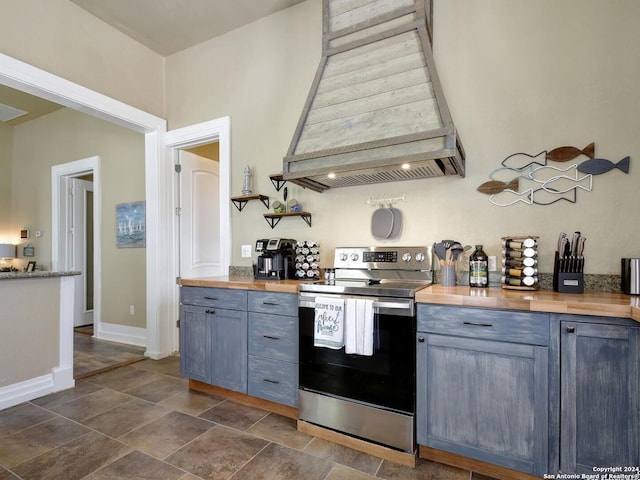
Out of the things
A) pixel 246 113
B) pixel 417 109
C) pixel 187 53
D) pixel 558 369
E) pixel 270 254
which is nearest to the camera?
pixel 558 369

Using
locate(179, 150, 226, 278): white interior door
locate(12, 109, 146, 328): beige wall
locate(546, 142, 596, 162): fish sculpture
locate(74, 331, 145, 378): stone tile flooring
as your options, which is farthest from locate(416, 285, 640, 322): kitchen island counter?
locate(12, 109, 146, 328): beige wall

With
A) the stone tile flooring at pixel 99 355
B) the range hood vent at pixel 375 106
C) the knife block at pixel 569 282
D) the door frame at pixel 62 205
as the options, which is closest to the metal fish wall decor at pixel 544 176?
the range hood vent at pixel 375 106

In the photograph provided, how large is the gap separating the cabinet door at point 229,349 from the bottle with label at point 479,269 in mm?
1586

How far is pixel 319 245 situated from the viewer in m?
2.82

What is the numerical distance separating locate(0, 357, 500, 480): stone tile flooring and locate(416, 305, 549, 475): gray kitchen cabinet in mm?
230

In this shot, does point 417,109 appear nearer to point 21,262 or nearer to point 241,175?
point 241,175

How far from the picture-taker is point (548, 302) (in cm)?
156

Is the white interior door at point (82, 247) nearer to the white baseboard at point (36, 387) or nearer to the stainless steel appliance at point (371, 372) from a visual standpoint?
the white baseboard at point (36, 387)

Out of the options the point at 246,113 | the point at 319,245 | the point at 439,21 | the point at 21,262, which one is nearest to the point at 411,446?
the point at 319,245

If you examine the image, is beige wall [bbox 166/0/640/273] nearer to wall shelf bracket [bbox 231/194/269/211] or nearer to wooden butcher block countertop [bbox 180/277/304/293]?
wall shelf bracket [bbox 231/194/269/211]

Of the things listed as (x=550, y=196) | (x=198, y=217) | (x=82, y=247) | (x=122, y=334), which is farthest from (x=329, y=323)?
(x=82, y=247)

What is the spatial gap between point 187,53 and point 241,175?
62.8 inches

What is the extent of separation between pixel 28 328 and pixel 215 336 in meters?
1.51

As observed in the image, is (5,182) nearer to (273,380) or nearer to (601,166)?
(273,380)
